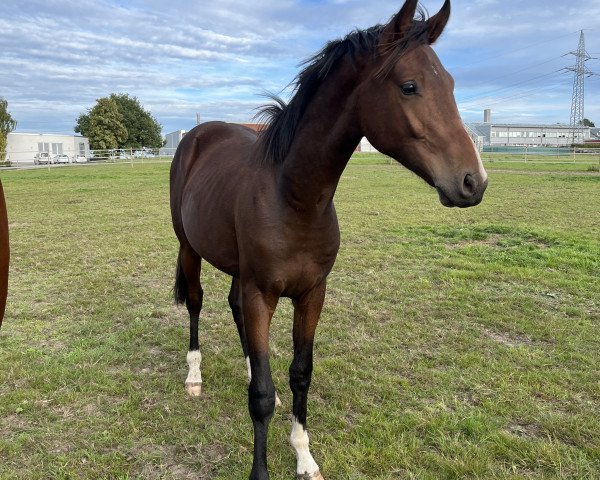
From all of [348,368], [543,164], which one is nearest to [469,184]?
[348,368]

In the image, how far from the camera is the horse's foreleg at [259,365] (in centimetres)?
233

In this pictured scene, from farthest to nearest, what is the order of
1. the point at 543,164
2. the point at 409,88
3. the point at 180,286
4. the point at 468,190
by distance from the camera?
the point at 543,164 < the point at 180,286 < the point at 409,88 < the point at 468,190

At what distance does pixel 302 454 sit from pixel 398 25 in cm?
215

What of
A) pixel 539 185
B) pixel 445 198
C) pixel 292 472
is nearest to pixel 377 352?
pixel 292 472

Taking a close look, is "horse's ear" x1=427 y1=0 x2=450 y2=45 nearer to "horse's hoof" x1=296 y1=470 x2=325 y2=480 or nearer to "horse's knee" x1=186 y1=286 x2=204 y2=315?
"horse's hoof" x1=296 y1=470 x2=325 y2=480

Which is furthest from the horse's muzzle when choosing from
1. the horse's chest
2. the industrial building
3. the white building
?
the industrial building

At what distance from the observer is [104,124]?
5350 cm

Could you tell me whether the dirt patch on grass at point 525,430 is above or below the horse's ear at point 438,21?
below

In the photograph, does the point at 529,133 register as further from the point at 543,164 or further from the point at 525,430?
the point at 525,430

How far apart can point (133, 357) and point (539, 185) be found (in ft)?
50.3

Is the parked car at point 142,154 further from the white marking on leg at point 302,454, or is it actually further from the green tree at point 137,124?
the white marking on leg at point 302,454

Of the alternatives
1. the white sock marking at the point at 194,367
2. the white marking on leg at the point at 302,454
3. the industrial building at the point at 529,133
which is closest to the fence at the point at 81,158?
the white sock marking at the point at 194,367

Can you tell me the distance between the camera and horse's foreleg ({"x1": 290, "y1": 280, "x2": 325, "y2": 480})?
2.45 meters

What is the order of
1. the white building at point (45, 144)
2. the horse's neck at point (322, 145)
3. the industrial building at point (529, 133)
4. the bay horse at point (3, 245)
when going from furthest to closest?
the industrial building at point (529, 133)
the white building at point (45, 144)
the horse's neck at point (322, 145)
the bay horse at point (3, 245)
